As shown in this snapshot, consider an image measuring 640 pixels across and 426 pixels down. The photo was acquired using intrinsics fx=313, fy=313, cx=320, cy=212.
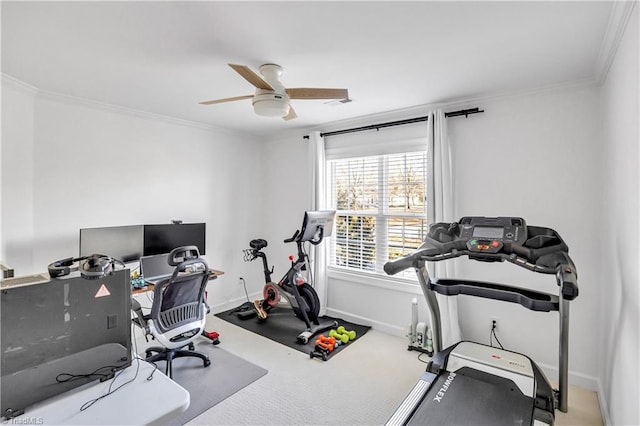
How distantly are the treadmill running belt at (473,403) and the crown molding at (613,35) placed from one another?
221 cm

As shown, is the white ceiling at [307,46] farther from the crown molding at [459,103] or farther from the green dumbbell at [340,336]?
the green dumbbell at [340,336]

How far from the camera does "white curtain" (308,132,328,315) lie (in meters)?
4.21

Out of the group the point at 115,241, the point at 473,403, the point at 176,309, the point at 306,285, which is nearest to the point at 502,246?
the point at 473,403

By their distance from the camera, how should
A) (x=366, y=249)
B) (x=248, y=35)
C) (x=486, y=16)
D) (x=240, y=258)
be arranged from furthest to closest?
(x=240, y=258) → (x=366, y=249) → (x=248, y=35) → (x=486, y=16)

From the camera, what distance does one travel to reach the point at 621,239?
6.14 feet

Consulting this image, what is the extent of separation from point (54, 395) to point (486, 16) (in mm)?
2696

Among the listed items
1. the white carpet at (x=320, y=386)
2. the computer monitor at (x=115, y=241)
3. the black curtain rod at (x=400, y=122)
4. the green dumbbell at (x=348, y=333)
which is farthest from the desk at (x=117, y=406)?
the black curtain rod at (x=400, y=122)

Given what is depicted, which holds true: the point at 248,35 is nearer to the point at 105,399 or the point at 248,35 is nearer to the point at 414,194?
the point at 105,399

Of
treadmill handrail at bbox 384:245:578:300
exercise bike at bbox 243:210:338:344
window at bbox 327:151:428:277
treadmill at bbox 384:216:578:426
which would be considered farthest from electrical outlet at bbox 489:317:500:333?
exercise bike at bbox 243:210:338:344

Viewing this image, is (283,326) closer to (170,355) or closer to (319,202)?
(170,355)

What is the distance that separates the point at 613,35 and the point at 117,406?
316 cm

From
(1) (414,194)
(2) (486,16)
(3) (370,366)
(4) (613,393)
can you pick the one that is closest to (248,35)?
(2) (486,16)

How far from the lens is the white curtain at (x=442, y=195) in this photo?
123 inches

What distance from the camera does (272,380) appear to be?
2770 millimetres
